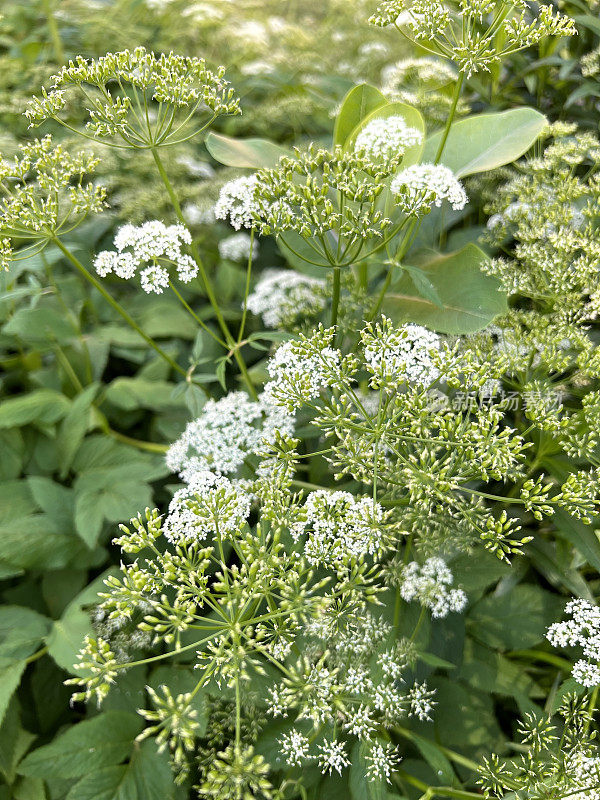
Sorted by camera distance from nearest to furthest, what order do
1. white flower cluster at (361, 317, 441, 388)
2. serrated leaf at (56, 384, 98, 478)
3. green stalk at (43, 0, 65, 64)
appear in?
white flower cluster at (361, 317, 441, 388) → serrated leaf at (56, 384, 98, 478) → green stalk at (43, 0, 65, 64)

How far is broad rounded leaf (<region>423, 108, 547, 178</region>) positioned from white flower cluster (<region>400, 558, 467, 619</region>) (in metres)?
1.05

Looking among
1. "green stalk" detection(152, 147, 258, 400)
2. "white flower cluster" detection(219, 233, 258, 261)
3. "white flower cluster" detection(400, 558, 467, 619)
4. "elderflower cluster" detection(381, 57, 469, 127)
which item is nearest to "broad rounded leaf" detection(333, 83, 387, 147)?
"elderflower cluster" detection(381, 57, 469, 127)

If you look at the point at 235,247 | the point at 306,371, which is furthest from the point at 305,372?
the point at 235,247

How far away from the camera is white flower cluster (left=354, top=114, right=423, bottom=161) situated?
1.54 m

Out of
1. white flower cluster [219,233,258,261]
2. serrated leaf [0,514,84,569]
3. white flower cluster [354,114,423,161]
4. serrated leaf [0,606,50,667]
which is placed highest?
white flower cluster [354,114,423,161]

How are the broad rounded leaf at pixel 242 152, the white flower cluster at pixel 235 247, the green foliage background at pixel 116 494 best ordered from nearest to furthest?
1. the green foliage background at pixel 116 494
2. the broad rounded leaf at pixel 242 152
3. the white flower cluster at pixel 235 247

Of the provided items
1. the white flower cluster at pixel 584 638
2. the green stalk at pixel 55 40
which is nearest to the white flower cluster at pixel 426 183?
the white flower cluster at pixel 584 638

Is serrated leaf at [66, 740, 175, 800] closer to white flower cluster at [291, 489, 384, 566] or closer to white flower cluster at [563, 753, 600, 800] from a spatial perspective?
white flower cluster at [291, 489, 384, 566]

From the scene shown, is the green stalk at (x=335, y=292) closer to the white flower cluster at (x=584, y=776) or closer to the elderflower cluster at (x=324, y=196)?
the elderflower cluster at (x=324, y=196)

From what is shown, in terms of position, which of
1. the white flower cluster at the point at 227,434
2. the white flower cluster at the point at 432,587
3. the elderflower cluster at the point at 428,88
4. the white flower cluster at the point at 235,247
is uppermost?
the elderflower cluster at the point at 428,88

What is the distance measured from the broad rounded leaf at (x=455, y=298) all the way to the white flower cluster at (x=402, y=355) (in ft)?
0.69

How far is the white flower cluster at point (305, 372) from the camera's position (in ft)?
4.51

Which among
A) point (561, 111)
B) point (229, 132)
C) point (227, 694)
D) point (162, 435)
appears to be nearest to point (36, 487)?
point (162, 435)

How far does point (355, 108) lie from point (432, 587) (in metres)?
1.39
